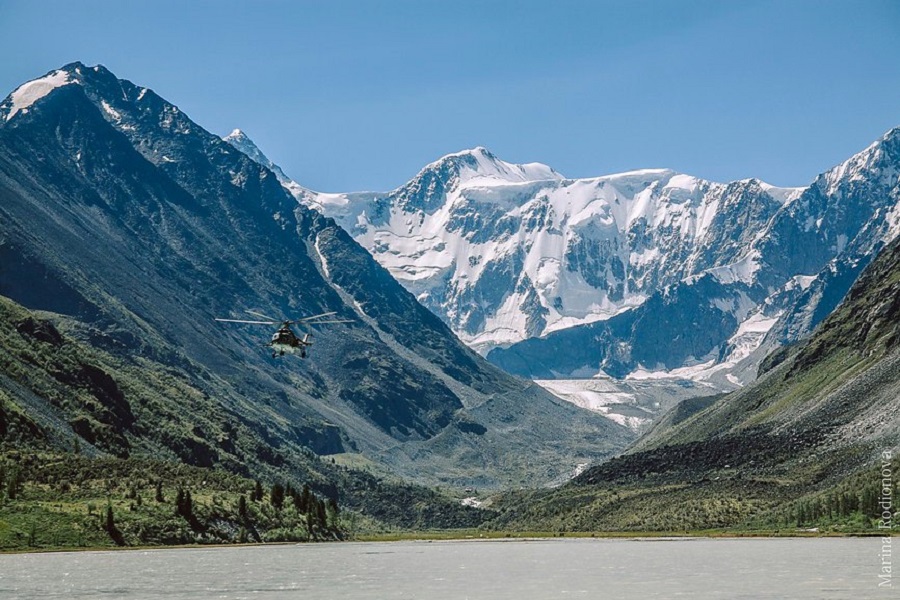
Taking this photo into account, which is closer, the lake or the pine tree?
the lake

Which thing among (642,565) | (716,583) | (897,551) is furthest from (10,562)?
(897,551)

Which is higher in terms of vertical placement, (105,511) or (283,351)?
(283,351)

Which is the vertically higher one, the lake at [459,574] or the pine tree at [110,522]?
the pine tree at [110,522]

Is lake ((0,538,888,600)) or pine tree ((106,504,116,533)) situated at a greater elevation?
pine tree ((106,504,116,533))

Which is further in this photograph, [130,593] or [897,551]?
[897,551]

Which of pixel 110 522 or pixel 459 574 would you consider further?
pixel 110 522

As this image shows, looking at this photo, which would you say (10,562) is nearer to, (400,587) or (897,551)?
(400,587)

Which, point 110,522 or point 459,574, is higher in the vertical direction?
point 110,522

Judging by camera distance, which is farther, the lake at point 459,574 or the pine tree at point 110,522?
the pine tree at point 110,522
